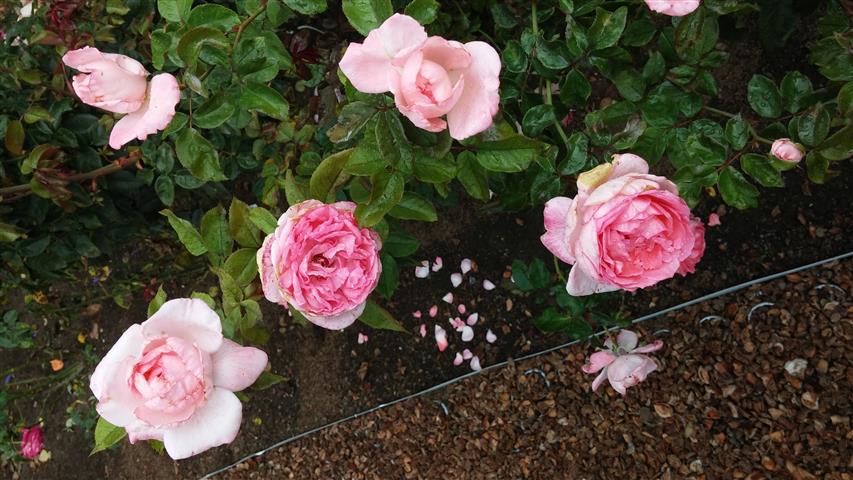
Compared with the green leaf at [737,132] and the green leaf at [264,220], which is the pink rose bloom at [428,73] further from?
the green leaf at [737,132]

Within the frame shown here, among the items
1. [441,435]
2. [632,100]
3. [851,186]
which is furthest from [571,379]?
[632,100]

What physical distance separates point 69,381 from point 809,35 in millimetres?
2500

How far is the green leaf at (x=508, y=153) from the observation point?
81 cm

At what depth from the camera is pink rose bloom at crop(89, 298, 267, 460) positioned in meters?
0.73

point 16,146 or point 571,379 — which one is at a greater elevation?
point 16,146

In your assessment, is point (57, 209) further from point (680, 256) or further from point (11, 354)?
point (680, 256)

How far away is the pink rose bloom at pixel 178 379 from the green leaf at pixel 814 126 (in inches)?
29.5

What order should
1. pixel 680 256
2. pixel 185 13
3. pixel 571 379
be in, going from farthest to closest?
pixel 571 379, pixel 185 13, pixel 680 256

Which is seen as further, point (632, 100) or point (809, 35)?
point (809, 35)

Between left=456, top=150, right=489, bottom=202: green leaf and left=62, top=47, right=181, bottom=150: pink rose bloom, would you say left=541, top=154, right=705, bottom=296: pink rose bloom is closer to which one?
left=456, top=150, right=489, bottom=202: green leaf

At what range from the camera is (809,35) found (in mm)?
1477

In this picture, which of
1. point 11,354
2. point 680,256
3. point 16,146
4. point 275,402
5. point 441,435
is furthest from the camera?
point 11,354

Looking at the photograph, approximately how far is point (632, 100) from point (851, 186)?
84 cm

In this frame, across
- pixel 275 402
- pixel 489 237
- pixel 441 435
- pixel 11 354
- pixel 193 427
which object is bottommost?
pixel 11 354
